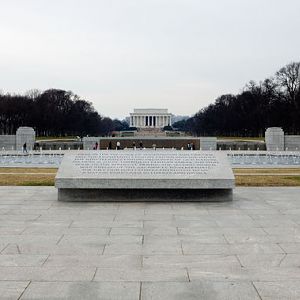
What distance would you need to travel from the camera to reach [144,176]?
13938 millimetres

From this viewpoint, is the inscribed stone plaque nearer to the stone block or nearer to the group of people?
the group of people

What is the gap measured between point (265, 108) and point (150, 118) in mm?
105307

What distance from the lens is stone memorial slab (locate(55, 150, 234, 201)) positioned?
13.7 m

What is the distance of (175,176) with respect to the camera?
13.9 metres

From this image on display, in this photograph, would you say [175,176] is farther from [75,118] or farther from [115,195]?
[75,118]

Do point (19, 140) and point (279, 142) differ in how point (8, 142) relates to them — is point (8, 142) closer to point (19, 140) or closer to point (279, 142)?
point (19, 140)

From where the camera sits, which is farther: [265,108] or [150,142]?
[265,108]

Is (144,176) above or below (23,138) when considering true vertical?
below

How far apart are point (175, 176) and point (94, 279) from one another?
296 inches

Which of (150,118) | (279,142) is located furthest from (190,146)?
(150,118)

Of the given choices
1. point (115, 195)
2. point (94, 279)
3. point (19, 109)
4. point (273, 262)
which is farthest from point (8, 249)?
point (19, 109)

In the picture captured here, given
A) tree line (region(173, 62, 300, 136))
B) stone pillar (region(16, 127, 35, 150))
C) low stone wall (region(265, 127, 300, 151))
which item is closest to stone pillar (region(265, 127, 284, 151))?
low stone wall (region(265, 127, 300, 151))

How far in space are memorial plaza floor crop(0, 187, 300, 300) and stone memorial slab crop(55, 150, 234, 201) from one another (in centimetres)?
72

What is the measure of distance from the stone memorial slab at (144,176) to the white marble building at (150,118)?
17380 cm
